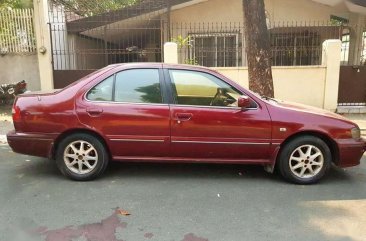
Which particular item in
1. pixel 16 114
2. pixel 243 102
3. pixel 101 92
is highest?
pixel 101 92

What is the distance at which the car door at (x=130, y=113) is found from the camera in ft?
16.4

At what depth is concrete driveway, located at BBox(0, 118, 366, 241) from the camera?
3758 mm

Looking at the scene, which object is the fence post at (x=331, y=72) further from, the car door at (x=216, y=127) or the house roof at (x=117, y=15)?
the car door at (x=216, y=127)

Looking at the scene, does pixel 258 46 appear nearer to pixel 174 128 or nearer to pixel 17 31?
pixel 174 128

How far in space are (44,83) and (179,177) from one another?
264 inches

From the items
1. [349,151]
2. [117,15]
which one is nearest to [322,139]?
[349,151]

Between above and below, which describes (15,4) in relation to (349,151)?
above

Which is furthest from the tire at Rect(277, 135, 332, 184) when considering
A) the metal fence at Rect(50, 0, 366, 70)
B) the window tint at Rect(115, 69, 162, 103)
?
the metal fence at Rect(50, 0, 366, 70)

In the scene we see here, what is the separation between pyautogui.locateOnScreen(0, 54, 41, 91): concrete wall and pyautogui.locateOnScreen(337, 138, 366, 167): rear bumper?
8627 millimetres

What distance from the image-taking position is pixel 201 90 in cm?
518

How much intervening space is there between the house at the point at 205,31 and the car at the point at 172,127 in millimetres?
6198

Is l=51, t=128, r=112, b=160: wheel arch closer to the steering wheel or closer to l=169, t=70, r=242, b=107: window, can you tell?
l=169, t=70, r=242, b=107: window

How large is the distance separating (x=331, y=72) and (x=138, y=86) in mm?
6718

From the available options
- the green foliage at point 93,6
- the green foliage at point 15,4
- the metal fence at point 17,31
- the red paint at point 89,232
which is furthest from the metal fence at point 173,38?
the red paint at point 89,232
